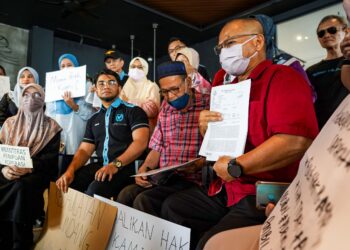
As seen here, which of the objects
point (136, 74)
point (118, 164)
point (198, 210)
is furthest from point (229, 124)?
point (136, 74)

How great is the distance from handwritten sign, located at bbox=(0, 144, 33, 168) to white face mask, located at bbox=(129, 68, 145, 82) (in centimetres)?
138

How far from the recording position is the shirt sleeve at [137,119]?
202 cm

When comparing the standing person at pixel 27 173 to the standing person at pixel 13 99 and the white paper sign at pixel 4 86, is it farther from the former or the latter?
the white paper sign at pixel 4 86

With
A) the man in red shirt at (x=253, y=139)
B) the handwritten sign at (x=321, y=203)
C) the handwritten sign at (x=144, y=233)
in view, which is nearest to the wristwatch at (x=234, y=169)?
the man in red shirt at (x=253, y=139)

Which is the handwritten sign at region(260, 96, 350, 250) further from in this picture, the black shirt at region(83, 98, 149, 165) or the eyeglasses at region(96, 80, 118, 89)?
the eyeglasses at region(96, 80, 118, 89)

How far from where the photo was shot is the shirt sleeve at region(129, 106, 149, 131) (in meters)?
2.02

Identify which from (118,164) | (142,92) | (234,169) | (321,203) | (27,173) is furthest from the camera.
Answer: (142,92)

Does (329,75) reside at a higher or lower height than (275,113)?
higher

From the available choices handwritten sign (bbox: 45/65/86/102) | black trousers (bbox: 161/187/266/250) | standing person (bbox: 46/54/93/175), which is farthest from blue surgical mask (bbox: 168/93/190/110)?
standing person (bbox: 46/54/93/175)

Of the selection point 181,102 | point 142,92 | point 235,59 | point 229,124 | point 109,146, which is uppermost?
point 142,92

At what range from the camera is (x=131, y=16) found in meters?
5.20

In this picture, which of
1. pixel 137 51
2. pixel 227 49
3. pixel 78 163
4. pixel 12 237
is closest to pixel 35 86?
pixel 78 163

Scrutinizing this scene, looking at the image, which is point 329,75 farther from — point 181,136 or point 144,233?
point 144,233

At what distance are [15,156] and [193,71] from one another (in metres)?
1.33
